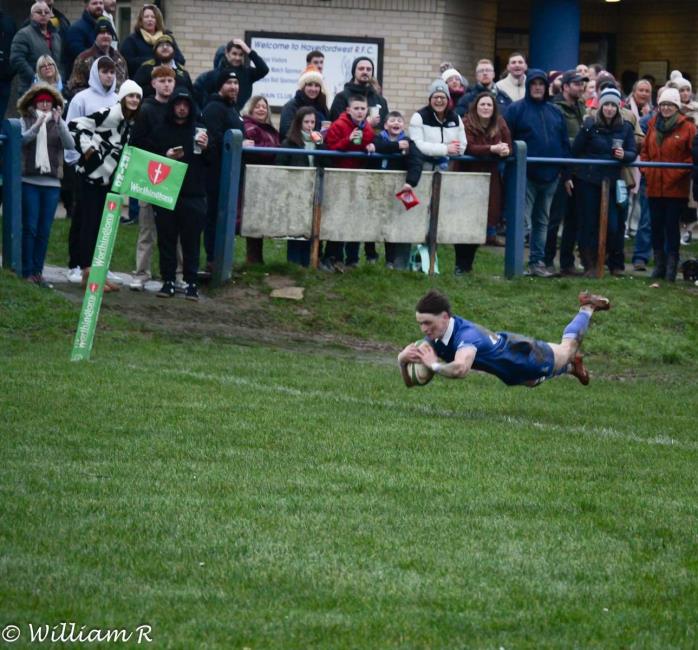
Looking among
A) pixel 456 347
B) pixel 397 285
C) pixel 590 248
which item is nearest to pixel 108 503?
pixel 456 347

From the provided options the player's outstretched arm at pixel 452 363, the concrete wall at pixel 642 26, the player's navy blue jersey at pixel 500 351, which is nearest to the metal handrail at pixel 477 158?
the player's navy blue jersey at pixel 500 351

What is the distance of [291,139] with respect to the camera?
1762cm

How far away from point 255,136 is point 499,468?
890 centimetres

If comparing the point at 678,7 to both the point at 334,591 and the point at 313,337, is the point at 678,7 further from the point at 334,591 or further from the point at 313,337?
the point at 334,591

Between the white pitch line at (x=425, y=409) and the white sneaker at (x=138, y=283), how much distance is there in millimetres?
3523

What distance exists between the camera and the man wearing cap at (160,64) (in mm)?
16984

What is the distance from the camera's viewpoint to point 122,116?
1592 centimetres

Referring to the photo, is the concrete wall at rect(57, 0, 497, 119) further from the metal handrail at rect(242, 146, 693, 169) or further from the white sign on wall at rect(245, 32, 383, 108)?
the metal handrail at rect(242, 146, 693, 169)

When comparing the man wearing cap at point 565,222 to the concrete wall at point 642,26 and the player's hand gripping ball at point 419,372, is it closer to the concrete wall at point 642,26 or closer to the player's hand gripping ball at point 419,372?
the player's hand gripping ball at point 419,372

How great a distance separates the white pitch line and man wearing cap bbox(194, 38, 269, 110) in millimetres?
5543

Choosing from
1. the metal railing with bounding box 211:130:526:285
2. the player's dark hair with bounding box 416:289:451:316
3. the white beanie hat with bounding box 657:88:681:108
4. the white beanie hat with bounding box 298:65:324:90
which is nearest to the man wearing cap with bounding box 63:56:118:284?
the metal railing with bounding box 211:130:526:285

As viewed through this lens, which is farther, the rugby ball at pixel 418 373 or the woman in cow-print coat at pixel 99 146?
the woman in cow-print coat at pixel 99 146

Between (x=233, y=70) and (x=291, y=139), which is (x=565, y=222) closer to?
(x=291, y=139)

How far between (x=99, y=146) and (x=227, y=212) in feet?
5.85
